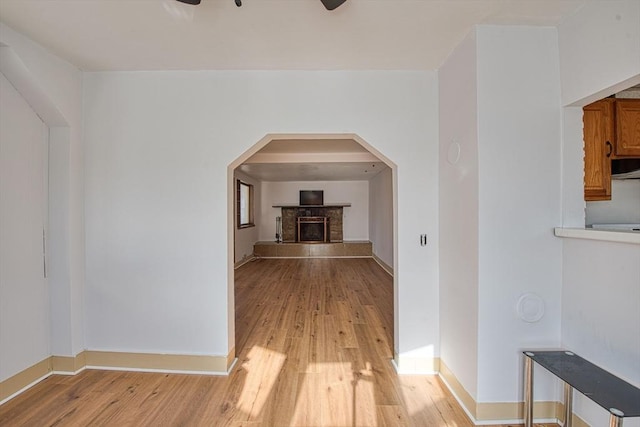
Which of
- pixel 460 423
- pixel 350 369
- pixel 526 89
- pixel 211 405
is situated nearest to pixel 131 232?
pixel 211 405

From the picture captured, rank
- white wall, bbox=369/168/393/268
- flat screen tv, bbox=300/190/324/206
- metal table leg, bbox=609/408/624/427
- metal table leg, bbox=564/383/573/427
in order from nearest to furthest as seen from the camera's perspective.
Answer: metal table leg, bbox=609/408/624/427
metal table leg, bbox=564/383/573/427
white wall, bbox=369/168/393/268
flat screen tv, bbox=300/190/324/206

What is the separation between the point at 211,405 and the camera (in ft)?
6.21

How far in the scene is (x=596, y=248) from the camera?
1520 mm

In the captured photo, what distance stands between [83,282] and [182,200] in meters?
1.07

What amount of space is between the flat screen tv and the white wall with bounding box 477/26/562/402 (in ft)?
23.2

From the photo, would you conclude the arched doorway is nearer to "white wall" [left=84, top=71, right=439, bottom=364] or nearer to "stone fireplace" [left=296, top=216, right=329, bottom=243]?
"white wall" [left=84, top=71, right=439, bottom=364]

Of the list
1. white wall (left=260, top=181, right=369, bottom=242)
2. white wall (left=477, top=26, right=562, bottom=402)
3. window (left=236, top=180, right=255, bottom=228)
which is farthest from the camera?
white wall (left=260, top=181, right=369, bottom=242)

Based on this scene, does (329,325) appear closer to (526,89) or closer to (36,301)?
(36,301)

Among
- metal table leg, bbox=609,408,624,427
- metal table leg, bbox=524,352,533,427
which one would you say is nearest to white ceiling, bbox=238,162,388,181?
metal table leg, bbox=524,352,533,427

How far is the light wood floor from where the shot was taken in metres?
1.77

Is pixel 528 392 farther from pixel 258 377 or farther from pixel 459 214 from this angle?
pixel 258 377

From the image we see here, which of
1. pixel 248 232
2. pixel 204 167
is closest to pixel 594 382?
pixel 204 167

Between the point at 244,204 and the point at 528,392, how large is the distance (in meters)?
6.98

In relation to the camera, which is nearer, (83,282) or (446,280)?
(446,280)
